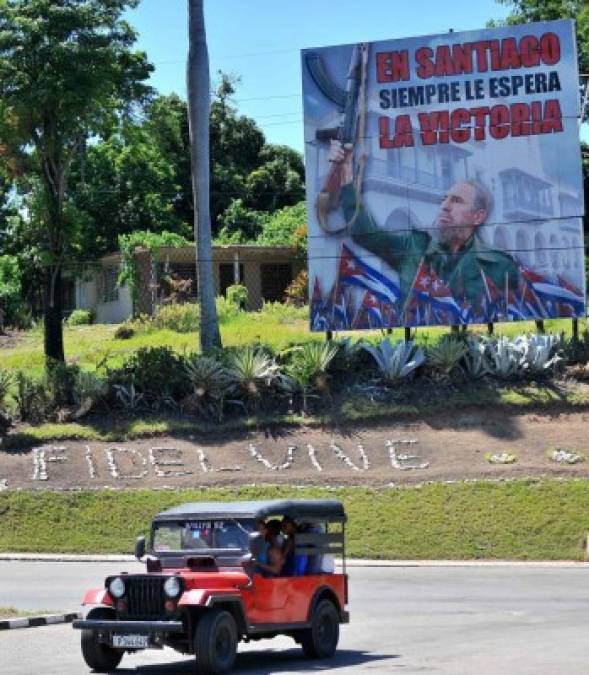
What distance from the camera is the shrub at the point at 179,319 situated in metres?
45.3

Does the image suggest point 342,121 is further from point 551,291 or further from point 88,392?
point 88,392

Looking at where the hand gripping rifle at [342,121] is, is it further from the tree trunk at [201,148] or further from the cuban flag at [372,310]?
the tree trunk at [201,148]

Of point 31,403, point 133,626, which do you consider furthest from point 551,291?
point 133,626

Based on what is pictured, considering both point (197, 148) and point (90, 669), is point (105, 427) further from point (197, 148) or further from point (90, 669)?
point (90, 669)

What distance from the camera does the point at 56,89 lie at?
110ft

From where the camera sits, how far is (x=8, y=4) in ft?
114

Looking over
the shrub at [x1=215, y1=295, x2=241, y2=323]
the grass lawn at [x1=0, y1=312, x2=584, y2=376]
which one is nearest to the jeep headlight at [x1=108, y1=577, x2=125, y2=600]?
the grass lawn at [x1=0, y1=312, x2=584, y2=376]

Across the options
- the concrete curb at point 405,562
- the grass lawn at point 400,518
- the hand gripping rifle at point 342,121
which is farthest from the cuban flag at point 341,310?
the concrete curb at point 405,562

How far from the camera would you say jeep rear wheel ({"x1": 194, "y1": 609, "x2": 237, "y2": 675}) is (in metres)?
12.0

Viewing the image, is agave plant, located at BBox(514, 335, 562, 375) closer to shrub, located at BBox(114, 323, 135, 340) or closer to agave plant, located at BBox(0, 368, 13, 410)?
agave plant, located at BBox(0, 368, 13, 410)

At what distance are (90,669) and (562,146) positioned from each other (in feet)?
77.8

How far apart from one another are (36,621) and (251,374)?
16349mm

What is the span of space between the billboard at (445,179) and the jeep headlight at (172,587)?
73.9 feet

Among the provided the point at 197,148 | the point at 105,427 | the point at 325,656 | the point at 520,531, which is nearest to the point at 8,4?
the point at 197,148
